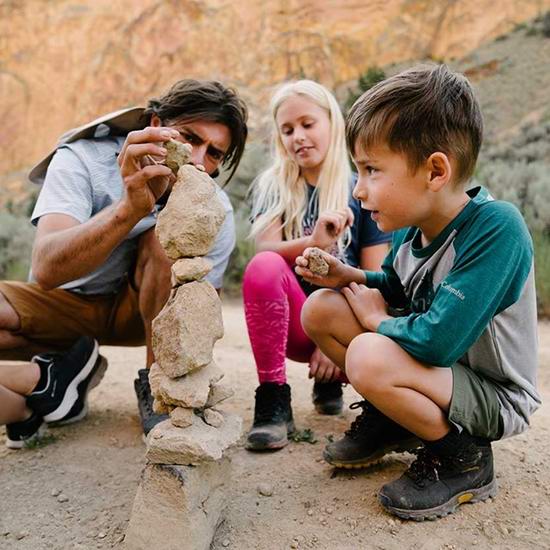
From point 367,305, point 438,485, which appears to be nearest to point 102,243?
point 367,305

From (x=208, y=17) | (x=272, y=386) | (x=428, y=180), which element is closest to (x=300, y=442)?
(x=272, y=386)

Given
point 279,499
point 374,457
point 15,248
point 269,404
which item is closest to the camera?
point 279,499

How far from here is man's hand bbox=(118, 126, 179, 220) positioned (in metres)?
1.98

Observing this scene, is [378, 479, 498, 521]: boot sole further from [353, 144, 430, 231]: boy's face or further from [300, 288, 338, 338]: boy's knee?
[353, 144, 430, 231]: boy's face

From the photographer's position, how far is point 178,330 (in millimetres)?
1797

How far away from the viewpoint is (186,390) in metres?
1.83

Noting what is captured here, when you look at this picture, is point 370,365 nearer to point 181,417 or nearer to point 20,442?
point 181,417

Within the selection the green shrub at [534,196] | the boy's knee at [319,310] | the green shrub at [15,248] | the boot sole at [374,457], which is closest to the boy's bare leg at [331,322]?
the boy's knee at [319,310]

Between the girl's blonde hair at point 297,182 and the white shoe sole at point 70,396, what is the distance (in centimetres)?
102

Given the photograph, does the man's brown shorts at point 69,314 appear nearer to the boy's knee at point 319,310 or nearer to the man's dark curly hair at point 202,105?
the man's dark curly hair at point 202,105

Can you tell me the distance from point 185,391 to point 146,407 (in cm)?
94

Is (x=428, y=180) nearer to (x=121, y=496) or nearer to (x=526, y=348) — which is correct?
(x=526, y=348)

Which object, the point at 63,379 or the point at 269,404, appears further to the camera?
the point at 63,379

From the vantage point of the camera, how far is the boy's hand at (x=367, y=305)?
216 cm
